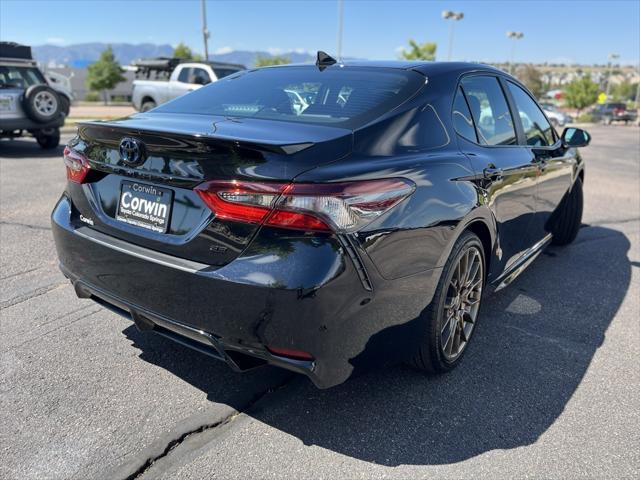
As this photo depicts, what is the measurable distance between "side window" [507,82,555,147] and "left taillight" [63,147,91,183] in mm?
2891

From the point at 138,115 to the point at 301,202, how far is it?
4.65 ft

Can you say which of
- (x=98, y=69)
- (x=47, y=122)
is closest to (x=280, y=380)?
(x=47, y=122)

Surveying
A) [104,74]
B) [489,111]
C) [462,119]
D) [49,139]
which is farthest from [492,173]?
[104,74]

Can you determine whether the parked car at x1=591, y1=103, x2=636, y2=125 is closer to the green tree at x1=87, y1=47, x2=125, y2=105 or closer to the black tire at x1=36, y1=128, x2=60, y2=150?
the black tire at x1=36, y1=128, x2=60, y2=150

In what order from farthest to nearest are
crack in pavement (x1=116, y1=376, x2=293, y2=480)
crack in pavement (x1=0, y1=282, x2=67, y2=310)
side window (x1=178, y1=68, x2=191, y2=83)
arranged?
side window (x1=178, y1=68, x2=191, y2=83) < crack in pavement (x1=0, y1=282, x2=67, y2=310) < crack in pavement (x1=116, y1=376, x2=293, y2=480)

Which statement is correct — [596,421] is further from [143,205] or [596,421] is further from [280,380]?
[143,205]

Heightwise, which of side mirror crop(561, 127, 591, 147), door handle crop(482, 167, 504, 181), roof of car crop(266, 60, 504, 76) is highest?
roof of car crop(266, 60, 504, 76)

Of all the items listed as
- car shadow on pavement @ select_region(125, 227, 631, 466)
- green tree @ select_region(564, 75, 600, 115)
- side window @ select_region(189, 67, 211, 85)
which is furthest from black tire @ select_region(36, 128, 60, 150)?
green tree @ select_region(564, 75, 600, 115)

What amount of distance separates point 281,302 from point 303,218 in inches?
12.9

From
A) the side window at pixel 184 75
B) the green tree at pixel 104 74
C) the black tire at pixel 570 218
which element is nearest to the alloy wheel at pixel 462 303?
the black tire at pixel 570 218

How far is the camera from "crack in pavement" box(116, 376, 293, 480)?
2.12 meters

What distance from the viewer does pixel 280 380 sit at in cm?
282

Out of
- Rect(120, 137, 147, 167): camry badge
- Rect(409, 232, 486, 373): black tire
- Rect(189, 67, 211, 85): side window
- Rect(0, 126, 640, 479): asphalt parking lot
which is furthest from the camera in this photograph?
Rect(189, 67, 211, 85): side window

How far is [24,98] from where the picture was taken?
9898 mm
